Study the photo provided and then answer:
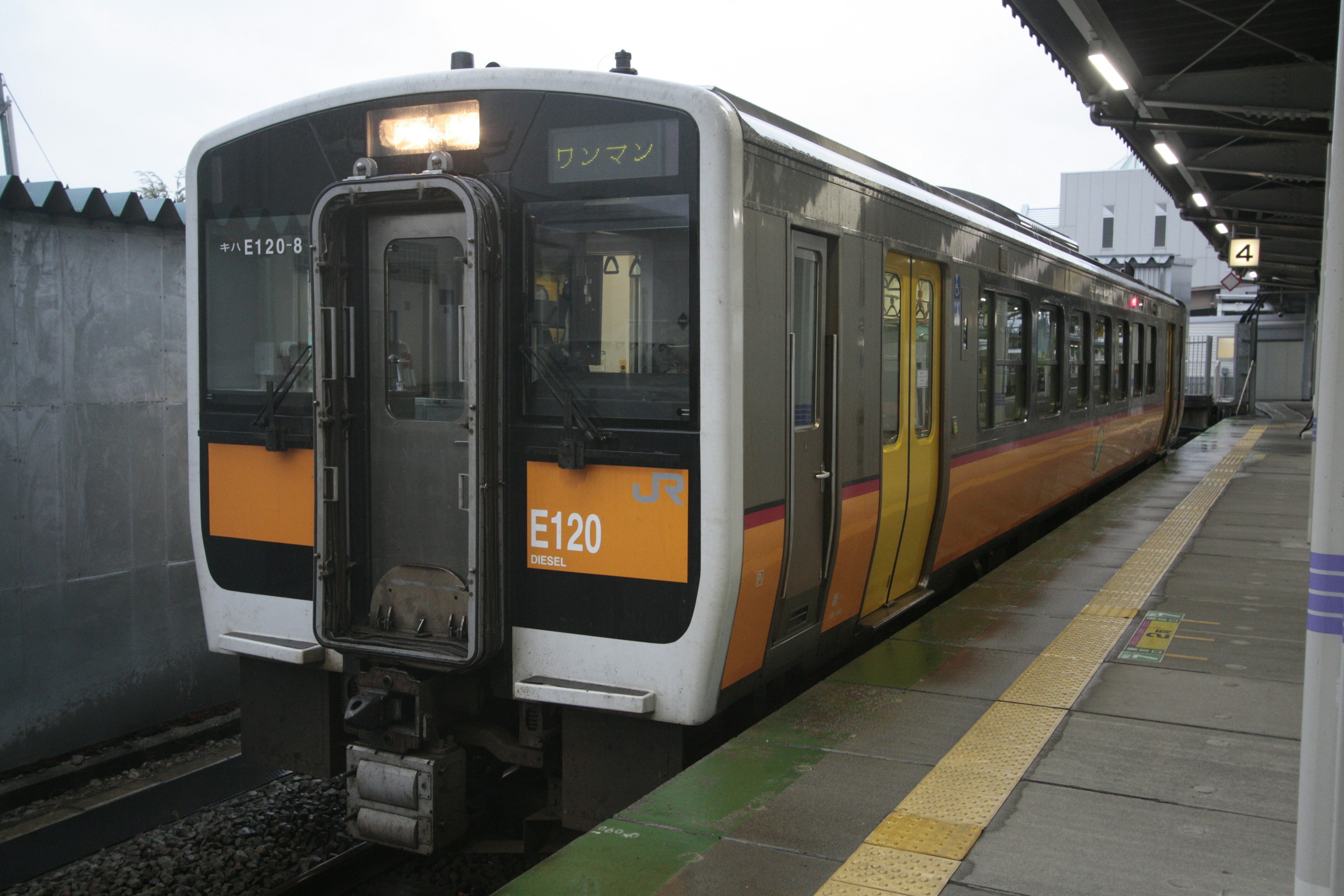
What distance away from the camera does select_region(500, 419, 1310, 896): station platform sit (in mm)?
3201

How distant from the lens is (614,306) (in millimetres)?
3914

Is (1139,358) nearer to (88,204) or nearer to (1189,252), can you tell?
(88,204)

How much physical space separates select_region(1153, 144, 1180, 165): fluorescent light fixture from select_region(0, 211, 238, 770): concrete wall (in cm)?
1042

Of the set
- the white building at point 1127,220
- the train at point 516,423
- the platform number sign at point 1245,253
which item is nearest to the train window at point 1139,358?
the platform number sign at point 1245,253

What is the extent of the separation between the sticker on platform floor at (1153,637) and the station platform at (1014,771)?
0.7 inches

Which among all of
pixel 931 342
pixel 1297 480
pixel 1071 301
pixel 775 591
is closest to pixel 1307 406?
pixel 1297 480

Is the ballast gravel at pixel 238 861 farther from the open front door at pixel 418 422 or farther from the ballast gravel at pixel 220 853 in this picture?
the open front door at pixel 418 422

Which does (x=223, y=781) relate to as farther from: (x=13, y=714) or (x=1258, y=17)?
(x=1258, y=17)

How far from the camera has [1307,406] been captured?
115ft

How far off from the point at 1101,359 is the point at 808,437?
307 inches

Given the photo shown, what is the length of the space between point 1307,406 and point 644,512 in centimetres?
3719

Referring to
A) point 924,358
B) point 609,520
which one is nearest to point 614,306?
point 609,520

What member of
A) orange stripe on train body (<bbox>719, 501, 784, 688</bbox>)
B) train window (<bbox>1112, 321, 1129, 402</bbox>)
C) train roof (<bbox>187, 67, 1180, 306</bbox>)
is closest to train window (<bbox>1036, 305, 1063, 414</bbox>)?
train window (<bbox>1112, 321, 1129, 402</bbox>)

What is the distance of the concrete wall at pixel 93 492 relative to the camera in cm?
564
